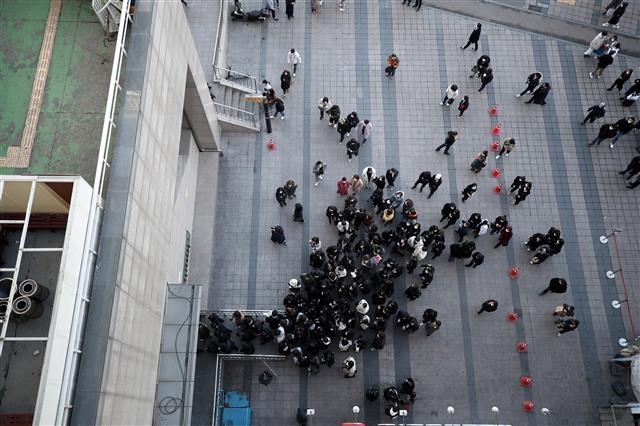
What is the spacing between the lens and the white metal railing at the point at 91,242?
30.1ft

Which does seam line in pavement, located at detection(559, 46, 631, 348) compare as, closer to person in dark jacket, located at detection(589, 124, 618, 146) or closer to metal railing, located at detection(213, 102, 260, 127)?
person in dark jacket, located at detection(589, 124, 618, 146)

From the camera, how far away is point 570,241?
19.8 m

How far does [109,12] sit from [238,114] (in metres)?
9.28

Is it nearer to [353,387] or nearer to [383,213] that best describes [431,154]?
[383,213]

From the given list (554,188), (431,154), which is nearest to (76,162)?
(431,154)

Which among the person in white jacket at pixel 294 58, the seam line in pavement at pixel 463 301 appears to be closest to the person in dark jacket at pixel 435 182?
the seam line in pavement at pixel 463 301

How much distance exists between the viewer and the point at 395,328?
1819cm

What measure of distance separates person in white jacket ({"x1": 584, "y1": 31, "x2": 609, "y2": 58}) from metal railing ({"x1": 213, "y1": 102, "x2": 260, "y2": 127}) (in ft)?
52.5

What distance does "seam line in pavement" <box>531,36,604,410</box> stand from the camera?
17.8 meters

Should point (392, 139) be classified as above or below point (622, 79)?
below

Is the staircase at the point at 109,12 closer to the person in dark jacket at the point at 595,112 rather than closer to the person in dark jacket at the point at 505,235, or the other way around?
the person in dark jacket at the point at 505,235

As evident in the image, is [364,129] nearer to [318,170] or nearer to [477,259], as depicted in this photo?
[318,170]

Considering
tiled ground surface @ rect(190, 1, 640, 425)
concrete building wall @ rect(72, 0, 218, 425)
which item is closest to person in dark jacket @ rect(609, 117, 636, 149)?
tiled ground surface @ rect(190, 1, 640, 425)

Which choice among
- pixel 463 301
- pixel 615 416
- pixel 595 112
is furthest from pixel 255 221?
pixel 595 112
